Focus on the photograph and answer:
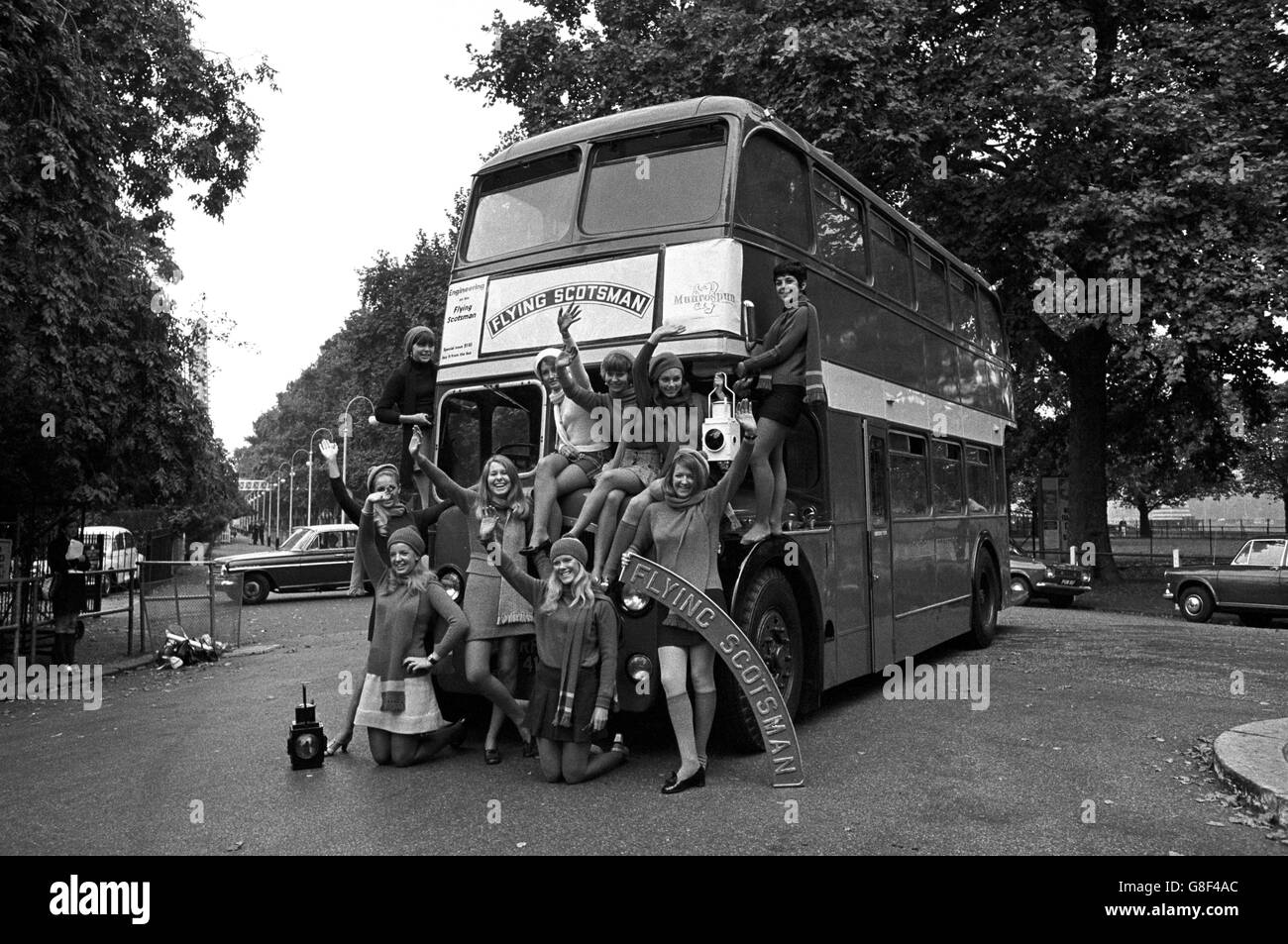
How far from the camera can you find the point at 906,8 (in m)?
18.9

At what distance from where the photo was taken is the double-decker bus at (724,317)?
7.16 meters

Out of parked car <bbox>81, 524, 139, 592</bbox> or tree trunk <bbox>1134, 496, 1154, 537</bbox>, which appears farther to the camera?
tree trunk <bbox>1134, 496, 1154, 537</bbox>

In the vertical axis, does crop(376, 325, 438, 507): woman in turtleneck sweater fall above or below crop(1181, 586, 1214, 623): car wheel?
above

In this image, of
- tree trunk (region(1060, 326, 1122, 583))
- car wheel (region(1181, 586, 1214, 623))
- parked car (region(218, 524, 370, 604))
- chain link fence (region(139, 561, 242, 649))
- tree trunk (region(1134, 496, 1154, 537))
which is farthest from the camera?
tree trunk (region(1134, 496, 1154, 537))

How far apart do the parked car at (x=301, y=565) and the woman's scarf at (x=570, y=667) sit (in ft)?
61.7

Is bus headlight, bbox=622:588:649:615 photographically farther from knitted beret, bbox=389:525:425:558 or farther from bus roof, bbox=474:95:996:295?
bus roof, bbox=474:95:996:295

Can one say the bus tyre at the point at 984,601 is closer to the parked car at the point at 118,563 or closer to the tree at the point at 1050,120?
the tree at the point at 1050,120

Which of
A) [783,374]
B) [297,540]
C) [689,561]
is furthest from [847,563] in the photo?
[297,540]

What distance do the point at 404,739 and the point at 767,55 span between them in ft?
49.7

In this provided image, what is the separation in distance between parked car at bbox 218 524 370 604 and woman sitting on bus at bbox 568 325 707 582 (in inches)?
727

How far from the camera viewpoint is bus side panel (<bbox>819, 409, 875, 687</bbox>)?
8289 millimetres

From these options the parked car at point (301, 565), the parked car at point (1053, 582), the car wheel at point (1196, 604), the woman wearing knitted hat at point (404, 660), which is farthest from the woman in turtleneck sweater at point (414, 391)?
the parked car at point (301, 565)

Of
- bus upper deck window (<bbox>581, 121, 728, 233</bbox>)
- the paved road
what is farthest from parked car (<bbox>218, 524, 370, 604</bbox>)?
bus upper deck window (<bbox>581, 121, 728, 233</bbox>)

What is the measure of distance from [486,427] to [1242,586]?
15230 mm
